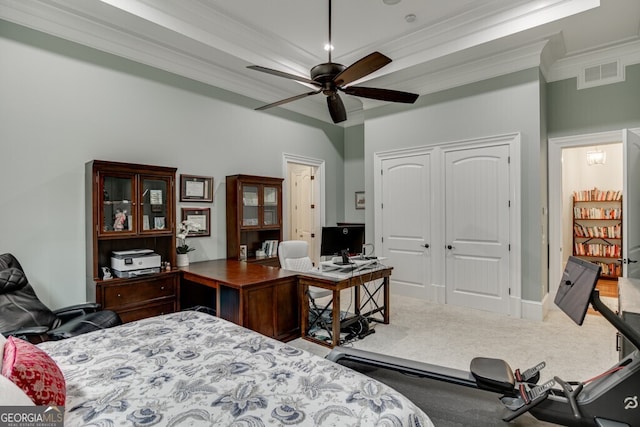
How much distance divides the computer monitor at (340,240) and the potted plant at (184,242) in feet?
5.50

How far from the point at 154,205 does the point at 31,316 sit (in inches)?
57.6

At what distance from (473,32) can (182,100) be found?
3616 millimetres

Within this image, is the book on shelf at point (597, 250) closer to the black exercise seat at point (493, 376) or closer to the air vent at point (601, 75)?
the air vent at point (601, 75)

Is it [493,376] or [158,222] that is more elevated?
[158,222]

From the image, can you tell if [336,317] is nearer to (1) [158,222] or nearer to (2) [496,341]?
(2) [496,341]

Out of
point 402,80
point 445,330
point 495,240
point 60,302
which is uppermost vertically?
point 402,80

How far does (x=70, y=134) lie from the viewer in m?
3.44

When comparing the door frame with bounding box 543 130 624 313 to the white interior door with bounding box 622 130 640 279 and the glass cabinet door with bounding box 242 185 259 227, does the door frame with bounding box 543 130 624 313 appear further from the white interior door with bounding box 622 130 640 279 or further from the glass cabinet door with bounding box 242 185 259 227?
the glass cabinet door with bounding box 242 185 259 227

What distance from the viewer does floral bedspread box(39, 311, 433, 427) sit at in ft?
3.96

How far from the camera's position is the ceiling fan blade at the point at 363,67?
8.27ft

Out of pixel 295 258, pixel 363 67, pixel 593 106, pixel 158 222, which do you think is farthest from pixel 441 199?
pixel 158 222

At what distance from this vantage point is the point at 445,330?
12.7 ft

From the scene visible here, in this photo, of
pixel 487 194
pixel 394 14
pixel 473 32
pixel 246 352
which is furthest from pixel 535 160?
pixel 246 352

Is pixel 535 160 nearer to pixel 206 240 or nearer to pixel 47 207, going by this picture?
pixel 206 240
